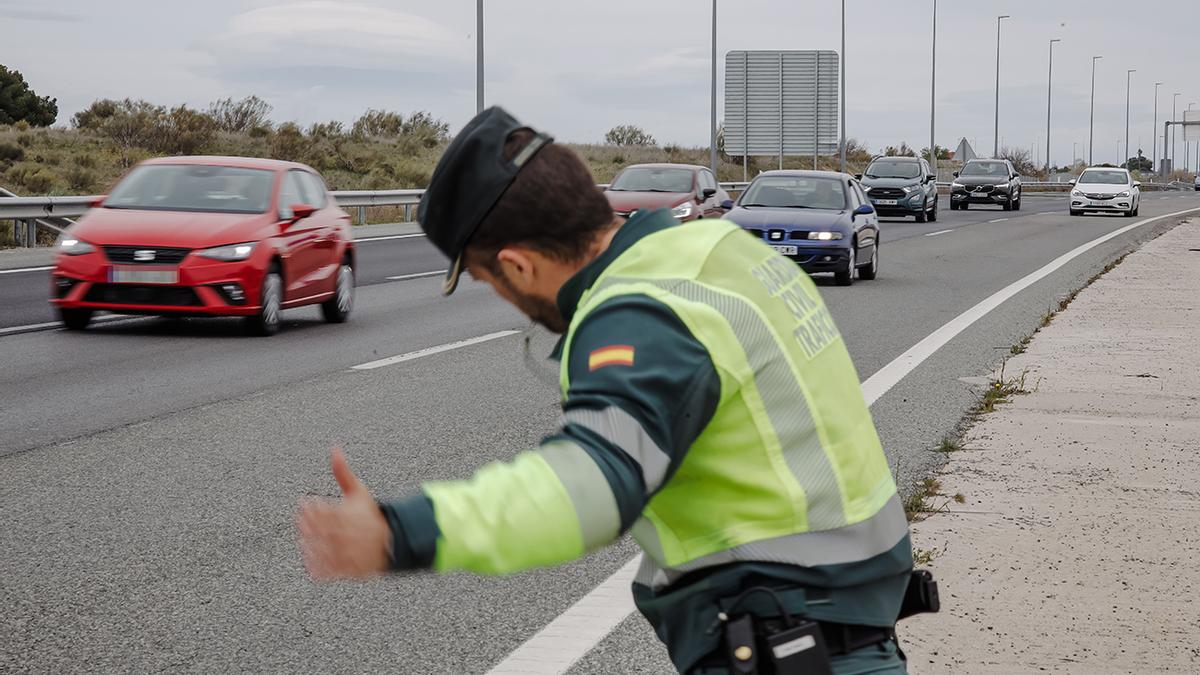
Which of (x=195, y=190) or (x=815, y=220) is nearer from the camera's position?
(x=195, y=190)

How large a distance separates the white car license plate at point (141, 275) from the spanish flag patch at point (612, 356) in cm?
1188

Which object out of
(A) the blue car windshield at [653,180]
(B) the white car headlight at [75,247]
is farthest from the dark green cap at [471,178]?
(A) the blue car windshield at [653,180]

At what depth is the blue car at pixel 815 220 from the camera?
64.8ft

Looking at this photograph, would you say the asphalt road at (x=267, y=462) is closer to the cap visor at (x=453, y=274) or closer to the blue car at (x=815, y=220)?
the cap visor at (x=453, y=274)

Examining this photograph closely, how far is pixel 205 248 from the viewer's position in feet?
43.9

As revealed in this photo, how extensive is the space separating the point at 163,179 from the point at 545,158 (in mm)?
13098

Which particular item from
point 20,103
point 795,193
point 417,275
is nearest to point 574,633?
point 417,275

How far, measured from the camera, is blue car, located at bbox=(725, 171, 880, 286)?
19.8m

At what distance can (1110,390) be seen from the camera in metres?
10.2

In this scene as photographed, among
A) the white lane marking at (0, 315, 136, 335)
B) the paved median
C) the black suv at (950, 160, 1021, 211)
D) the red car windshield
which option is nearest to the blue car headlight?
the red car windshield

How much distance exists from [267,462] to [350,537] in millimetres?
6176

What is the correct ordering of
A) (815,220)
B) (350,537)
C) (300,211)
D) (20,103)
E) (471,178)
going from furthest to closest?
(20,103) → (815,220) → (300,211) → (471,178) → (350,537)

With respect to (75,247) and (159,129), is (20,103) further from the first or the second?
(75,247)

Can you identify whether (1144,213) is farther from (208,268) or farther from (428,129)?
(208,268)
